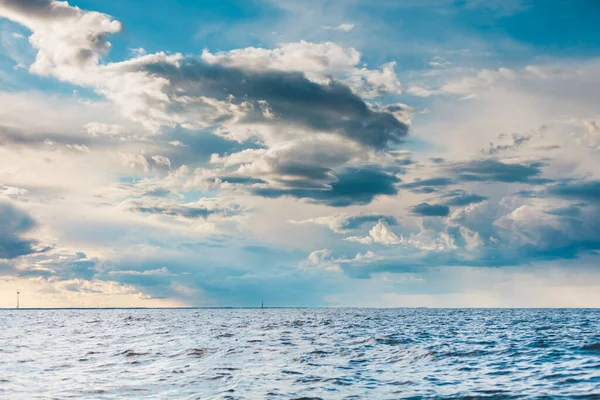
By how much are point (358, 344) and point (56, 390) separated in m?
30.4

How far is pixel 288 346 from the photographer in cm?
5162

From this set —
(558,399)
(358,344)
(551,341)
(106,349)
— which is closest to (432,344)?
(358,344)

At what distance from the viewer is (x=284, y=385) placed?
95.4ft

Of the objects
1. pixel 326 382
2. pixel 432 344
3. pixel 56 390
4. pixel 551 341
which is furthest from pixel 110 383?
pixel 551 341

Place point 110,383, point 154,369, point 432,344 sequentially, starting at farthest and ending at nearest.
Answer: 1. point 432,344
2. point 154,369
3. point 110,383

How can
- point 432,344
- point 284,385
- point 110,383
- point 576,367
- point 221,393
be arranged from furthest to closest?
Answer: point 432,344
point 576,367
point 110,383
point 284,385
point 221,393

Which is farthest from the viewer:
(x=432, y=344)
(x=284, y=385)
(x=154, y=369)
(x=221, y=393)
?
(x=432, y=344)

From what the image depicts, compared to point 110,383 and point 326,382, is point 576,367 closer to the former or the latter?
point 326,382

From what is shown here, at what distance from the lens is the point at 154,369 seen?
36812 millimetres

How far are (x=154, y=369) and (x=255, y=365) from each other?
6.63 m

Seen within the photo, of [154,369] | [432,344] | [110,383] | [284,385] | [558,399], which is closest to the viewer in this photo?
[558,399]

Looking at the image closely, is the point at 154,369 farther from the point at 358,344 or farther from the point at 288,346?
the point at 358,344

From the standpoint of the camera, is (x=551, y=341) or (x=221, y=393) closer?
(x=221, y=393)

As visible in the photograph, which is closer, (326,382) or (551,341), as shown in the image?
(326,382)
